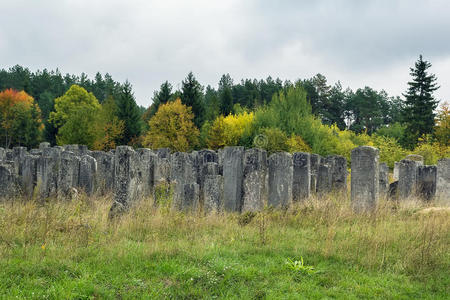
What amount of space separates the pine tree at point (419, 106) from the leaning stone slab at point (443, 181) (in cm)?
3725

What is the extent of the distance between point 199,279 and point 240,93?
7026 centimetres

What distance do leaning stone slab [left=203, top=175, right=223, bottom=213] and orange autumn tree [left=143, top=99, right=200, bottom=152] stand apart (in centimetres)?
2901

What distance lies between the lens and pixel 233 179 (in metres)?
10.4

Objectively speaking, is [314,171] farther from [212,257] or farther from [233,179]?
[212,257]

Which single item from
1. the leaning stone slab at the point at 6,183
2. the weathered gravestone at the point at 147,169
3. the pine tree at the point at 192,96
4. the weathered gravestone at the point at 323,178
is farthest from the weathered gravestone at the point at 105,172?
the pine tree at the point at 192,96

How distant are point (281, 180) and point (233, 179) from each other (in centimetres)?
131

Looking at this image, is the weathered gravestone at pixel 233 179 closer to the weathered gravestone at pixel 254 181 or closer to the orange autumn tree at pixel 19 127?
the weathered gravestone at pixel 254 181

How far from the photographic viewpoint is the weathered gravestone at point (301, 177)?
11148 millimetres

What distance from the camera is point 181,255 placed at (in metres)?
6.21

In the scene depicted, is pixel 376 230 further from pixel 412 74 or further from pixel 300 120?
pixel 412 74

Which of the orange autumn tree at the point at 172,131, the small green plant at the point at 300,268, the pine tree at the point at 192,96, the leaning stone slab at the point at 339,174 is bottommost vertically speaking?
the small green plant at the point at 300,268

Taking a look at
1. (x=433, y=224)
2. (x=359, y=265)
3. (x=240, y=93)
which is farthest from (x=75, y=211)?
(x=240, y=93)

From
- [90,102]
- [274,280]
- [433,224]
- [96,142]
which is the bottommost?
[274,280]

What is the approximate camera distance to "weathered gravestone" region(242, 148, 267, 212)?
1005cm
